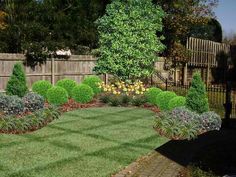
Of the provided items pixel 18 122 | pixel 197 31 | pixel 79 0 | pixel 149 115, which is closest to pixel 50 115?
pixel 18 122

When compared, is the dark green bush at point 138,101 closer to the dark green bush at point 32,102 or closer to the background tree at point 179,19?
the dark green bush at point 32,102

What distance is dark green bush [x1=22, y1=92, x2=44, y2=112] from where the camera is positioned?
Result: 55.3 ft

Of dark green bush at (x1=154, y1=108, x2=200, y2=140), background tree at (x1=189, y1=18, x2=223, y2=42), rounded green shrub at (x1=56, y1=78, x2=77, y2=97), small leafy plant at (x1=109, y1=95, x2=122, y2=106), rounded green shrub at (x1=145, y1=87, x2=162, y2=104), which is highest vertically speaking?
background tree at (x1=189, y1=18, x2=223, y2=42)

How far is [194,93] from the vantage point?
16.1m

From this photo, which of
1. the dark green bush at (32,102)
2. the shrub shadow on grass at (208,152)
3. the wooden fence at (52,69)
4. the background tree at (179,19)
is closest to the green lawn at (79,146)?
the shrub shadow on grass at (208,152)

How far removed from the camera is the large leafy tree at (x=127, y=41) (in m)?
24.9

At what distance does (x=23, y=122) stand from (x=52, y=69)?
10100mm

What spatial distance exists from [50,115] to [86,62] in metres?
10.7

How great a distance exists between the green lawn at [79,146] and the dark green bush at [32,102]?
1.19 metres

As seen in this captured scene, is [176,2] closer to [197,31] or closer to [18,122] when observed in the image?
[197,31]

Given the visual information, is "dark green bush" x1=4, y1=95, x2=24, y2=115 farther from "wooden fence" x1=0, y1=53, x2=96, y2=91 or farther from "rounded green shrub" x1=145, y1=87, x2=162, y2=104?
"rounded green shrub" x1=145, y1=87, x2=162, y2=104

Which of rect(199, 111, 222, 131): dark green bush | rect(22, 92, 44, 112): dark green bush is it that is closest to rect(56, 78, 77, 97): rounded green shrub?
rect(22, 92, 44, 112): dark green bush

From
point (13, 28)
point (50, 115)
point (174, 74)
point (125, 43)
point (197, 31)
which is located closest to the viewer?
point (50, 115)

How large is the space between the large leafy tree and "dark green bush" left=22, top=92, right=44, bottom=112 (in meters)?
8.28
